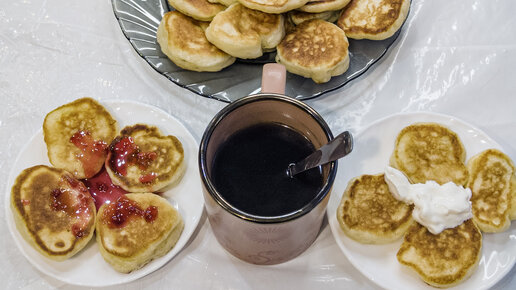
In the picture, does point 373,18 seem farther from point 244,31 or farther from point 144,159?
point 144,159

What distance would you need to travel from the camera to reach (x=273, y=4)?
54.9 inches

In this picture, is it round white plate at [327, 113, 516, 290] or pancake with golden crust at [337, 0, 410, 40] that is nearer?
round white plate at [327, 113, 516, 290]

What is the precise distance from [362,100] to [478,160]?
0.40m

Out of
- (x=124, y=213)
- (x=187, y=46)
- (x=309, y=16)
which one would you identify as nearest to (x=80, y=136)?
(x=124, y=213)

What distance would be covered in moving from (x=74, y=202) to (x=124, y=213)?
136 mm

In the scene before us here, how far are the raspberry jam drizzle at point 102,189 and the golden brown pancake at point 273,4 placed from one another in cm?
61

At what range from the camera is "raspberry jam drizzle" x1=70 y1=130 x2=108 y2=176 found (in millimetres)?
1352

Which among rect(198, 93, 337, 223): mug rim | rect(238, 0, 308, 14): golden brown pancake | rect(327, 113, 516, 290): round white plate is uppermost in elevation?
rect(238, 0, 308, 14): golden brown pancake

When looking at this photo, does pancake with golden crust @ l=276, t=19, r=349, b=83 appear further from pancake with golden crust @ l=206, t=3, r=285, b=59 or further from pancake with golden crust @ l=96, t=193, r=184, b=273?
pancake with golden crust @ l=96, t=193, r=184, b=273

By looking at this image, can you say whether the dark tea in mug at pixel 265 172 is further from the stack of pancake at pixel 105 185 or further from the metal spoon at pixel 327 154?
the stack of pancake at pixel 105 185

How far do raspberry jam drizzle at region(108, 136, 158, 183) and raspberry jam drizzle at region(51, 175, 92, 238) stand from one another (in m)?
0.10

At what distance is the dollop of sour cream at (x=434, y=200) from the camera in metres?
1.23

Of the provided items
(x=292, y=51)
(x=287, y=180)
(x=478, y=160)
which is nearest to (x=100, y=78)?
(x=292, y=51)

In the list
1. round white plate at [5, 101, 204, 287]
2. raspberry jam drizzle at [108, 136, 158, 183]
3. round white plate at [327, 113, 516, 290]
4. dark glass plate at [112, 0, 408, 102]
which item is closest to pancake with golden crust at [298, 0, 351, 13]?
dark glass plate at [112, 0, 408, 102]
